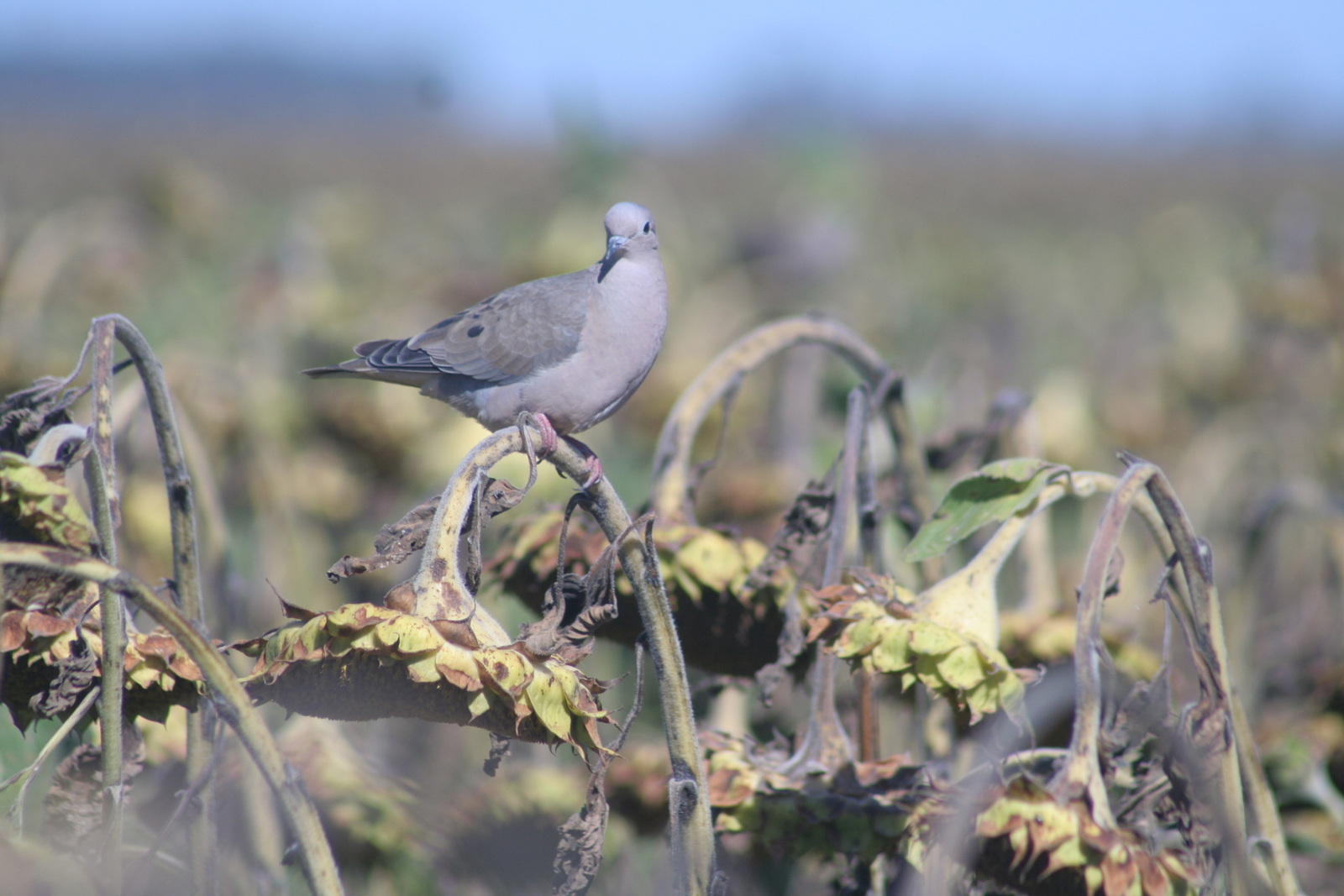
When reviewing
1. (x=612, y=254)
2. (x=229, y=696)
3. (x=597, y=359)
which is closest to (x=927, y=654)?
(x=229, y=696)

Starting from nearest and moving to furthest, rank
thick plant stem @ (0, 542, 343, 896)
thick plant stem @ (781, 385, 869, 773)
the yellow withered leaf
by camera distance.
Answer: thick plant stem @ (0, 542, 343, 896) → thick plant stem @ (781, 385, 869, 773) → the yellow withered leaf

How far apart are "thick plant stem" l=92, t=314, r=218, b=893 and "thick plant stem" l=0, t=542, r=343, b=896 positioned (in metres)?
0.29

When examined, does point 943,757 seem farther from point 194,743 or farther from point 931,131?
point 931,131

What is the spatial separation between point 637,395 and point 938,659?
9.23ft

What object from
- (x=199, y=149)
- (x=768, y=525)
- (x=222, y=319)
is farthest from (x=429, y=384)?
(x=199, y=149)

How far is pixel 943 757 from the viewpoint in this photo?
5.98ft

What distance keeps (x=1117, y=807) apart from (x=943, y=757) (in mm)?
417

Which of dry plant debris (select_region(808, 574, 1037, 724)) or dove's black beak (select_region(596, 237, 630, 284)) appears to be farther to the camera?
dove's black beak (select_region(596, 237, 630, 284))

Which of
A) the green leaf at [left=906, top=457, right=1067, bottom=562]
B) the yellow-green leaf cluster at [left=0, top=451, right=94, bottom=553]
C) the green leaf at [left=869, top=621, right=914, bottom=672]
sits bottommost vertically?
the green leaf at [left=869, top=621, right=914, bottom=672]

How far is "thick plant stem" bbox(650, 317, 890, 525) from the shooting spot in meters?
1.69

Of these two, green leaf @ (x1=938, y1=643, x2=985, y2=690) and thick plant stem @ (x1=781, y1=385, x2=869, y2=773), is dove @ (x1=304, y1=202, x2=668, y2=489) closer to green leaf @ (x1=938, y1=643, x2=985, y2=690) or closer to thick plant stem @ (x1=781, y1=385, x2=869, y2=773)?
thick plant stem @ (x1=781, y1=385, x2=869, y2=773)

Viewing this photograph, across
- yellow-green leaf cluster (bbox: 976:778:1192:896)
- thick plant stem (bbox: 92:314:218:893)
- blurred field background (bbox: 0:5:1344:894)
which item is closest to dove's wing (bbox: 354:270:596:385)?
blurred field background (bbox: 0:5:1344:894)

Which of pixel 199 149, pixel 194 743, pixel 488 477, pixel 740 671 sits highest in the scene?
pixel 199 149

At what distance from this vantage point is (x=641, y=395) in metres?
4.02
